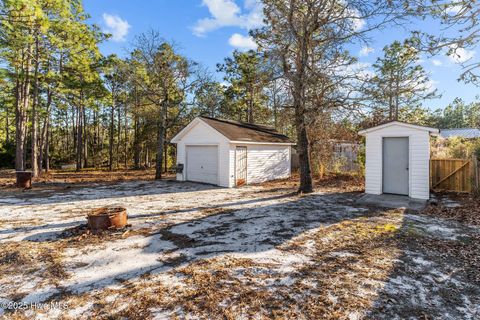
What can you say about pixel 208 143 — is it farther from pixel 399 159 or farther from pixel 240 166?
pixel 399 159

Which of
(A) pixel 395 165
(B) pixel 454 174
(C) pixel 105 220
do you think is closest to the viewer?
(C) pixel 105 220

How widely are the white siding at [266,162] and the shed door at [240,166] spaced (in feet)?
0.74

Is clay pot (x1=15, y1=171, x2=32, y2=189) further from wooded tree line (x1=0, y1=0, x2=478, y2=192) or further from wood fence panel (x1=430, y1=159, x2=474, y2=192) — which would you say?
wood fence panel (x1=430, y1=159, x2=474, y2=192)

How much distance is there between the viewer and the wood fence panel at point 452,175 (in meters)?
9.10

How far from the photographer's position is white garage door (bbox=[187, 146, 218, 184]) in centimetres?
1262

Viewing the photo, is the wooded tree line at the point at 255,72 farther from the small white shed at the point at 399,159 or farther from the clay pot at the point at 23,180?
the clay pot at the point at 23,180

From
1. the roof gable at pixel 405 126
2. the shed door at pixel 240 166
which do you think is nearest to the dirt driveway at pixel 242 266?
the roof gable at pixel 405 126

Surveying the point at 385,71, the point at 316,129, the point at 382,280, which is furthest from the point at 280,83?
the point at 385,71

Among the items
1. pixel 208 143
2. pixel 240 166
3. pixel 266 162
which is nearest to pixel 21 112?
pixel 208 143

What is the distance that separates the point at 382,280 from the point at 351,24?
Answer: 8.94 m

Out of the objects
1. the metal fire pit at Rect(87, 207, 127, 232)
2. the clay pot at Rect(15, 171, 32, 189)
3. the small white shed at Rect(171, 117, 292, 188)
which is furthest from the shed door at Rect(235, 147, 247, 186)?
the clay pot at Rect(15, 171, 32, 189)

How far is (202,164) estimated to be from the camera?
13.2 m

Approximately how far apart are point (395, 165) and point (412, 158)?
0.61m

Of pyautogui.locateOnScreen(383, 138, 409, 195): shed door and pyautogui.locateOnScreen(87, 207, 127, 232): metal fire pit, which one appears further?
pyautogui.locateOnScreen(383, 138, 409, 195): shed door
